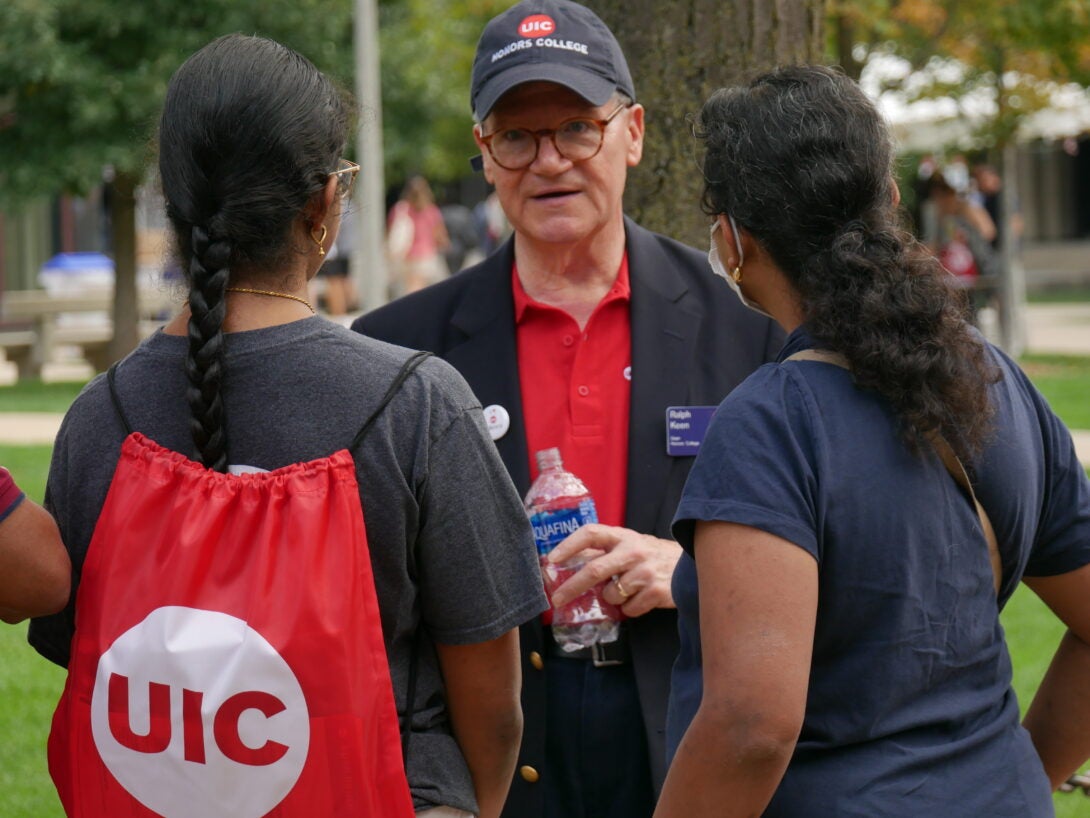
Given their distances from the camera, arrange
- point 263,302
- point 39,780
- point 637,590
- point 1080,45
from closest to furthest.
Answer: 1. point 263,302
2. point 637,590
3. point 39,780
4. point 1080,45

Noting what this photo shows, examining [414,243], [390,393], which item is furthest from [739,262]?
[414,243]

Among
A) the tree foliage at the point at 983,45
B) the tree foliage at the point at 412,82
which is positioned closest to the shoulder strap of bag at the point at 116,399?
the tree foliage at the point at 983,45

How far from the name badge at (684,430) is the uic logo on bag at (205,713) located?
49.9 inches

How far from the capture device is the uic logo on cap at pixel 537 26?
3262mm

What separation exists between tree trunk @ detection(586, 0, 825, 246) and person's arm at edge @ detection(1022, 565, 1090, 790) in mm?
2038

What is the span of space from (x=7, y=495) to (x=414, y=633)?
610 millimetres

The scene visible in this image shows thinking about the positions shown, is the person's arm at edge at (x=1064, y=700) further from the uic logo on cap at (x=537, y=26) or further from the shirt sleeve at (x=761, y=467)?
the uic logo on cap at (x=537, y=26)

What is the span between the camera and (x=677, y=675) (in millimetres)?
2256

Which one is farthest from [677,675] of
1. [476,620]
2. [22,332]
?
[22,332]

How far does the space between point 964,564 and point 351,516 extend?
2.82 ft

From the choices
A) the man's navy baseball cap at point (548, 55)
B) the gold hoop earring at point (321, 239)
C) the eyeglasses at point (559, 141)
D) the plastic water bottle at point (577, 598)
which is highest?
the man's navy baseball cap at point (548, 55)

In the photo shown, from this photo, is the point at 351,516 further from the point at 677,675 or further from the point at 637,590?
the point at 637,590

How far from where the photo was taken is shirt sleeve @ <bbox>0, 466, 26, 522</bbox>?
2.04m

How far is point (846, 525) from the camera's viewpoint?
2.04m
